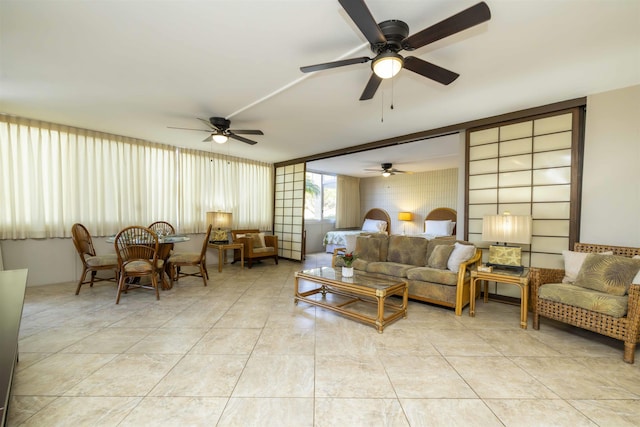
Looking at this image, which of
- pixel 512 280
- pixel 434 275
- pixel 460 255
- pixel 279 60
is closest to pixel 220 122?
pixel 279 60

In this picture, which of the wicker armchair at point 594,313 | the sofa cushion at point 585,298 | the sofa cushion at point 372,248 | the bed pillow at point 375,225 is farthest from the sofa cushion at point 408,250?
the bed pillow at point 375,225

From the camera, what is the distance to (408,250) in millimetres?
3947

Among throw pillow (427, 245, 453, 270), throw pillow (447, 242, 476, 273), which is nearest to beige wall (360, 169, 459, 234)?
throw pillow (427, 245, 453, 270)

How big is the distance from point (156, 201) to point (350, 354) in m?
4.64

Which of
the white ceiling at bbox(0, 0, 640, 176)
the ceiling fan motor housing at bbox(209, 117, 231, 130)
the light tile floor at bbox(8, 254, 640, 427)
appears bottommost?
the light tile floor at bbox(8, 254, 640, 427)

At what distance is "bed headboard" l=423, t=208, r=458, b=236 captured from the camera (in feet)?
22.5

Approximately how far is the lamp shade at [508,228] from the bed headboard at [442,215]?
3.98 m

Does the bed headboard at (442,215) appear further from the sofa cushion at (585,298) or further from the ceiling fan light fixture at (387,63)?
the ceiling fan light fixture at (387,63)

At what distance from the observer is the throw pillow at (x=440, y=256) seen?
3.39 meters

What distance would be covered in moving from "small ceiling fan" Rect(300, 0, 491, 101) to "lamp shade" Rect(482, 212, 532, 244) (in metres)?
1.79

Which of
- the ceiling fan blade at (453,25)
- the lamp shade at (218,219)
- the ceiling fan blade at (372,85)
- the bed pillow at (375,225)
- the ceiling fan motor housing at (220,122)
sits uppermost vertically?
the ceiling fan motor housing at (220,122)

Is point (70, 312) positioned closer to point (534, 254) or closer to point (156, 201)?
point (156, 201)

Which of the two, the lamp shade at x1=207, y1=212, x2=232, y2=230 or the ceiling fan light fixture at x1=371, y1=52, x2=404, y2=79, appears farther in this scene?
the lamp shade at x1=207, y1=212, x2=232, y2=230

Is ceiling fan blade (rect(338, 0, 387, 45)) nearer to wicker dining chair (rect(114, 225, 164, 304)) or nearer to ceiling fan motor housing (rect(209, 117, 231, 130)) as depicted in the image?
ceiling fan motor housing (rect(209, 117, 231, 130))
